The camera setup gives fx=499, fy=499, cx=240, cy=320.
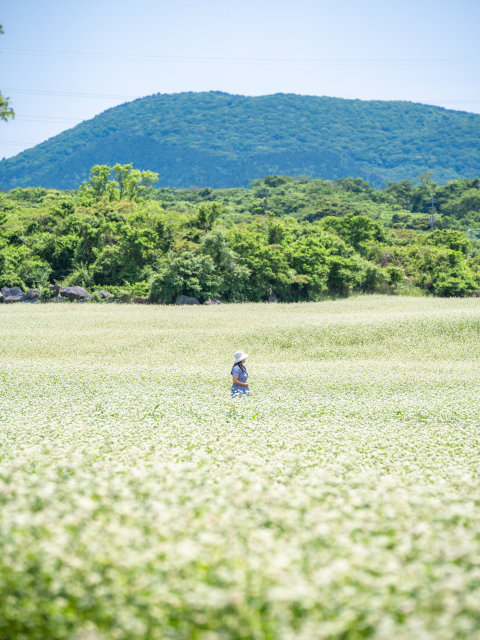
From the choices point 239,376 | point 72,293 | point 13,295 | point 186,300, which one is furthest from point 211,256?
point 239,376

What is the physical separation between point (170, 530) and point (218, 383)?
12505 mm

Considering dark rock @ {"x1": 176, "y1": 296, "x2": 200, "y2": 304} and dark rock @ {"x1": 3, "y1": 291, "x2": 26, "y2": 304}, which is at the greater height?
dark rock @ {"x1": 176, "y1": 296, "x2": 200, "y2": 304}

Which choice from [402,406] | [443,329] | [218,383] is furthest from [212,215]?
[402,406]

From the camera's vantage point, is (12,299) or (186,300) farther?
(12,299)

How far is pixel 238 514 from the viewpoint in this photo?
5.39 m

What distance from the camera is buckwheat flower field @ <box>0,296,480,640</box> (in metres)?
4.03

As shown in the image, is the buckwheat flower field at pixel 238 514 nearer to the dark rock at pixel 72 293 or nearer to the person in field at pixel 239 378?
the person in field at pixel 239 378

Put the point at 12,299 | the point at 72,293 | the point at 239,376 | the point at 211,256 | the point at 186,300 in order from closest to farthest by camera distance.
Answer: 1. the point at 239,376
2. the point at 186,300
3. the point at 12,299
4. the point at 72,293
5. the point at 211,256

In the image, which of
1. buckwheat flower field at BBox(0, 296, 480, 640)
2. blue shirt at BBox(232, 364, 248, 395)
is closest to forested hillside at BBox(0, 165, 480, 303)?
blue shirt at BBox(232, 364, 248, 395)

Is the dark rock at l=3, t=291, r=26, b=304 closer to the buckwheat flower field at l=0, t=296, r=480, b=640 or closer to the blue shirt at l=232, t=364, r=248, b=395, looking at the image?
the buckwheat flower field at l=0, t=296, r=480, b=640

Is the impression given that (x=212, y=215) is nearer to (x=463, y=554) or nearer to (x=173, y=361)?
(x=173, y=361)

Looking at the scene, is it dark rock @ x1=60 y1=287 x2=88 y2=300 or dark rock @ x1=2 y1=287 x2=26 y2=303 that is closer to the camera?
dark rock @ x1=2 y1=287 x2=26 y2=303

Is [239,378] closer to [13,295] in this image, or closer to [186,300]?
[186,300]

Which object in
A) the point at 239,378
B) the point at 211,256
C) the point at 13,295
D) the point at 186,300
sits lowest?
the point at 239,378
